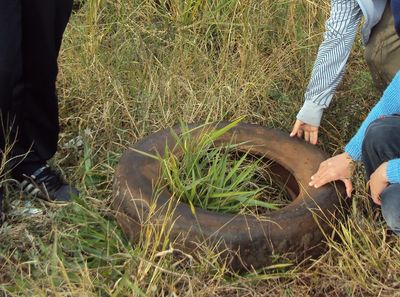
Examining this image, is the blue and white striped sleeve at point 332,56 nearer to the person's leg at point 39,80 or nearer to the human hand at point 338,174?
the human hand at point 338,174

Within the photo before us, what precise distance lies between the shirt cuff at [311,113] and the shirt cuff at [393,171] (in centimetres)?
44

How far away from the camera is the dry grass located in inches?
81.7

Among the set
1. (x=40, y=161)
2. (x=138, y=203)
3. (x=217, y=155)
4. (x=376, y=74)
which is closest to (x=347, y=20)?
(x=376, y=74)

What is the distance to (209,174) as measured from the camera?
7.66 feet

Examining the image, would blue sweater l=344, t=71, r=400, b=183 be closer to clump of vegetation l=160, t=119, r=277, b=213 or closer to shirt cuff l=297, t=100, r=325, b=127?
shirt cuff l=297, t=100, r=325, b=127

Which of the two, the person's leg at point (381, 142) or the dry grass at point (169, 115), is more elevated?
the person's leg at point (381, 142)

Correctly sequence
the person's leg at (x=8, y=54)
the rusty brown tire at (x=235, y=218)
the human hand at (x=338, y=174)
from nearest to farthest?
1. the rusty brown tire at (x=235, y=218)
2. the person's leg at (x=8, y=54)
3. the human hand at (x=338, y=174)

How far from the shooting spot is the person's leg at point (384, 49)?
8.69 ft

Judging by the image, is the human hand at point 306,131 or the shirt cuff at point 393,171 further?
the human hand at point 306,131

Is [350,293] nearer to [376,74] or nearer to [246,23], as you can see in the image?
[376,74]

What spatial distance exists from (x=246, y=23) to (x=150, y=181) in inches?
54.6

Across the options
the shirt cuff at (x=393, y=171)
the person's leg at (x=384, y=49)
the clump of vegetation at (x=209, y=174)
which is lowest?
the clump of vegetation at (x=209, y=174)

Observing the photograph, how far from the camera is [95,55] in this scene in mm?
3219

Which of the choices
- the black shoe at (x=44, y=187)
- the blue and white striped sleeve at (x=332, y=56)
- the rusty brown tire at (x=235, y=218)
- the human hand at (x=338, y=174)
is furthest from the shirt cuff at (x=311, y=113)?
the black shoe at (x=44, y=187)
